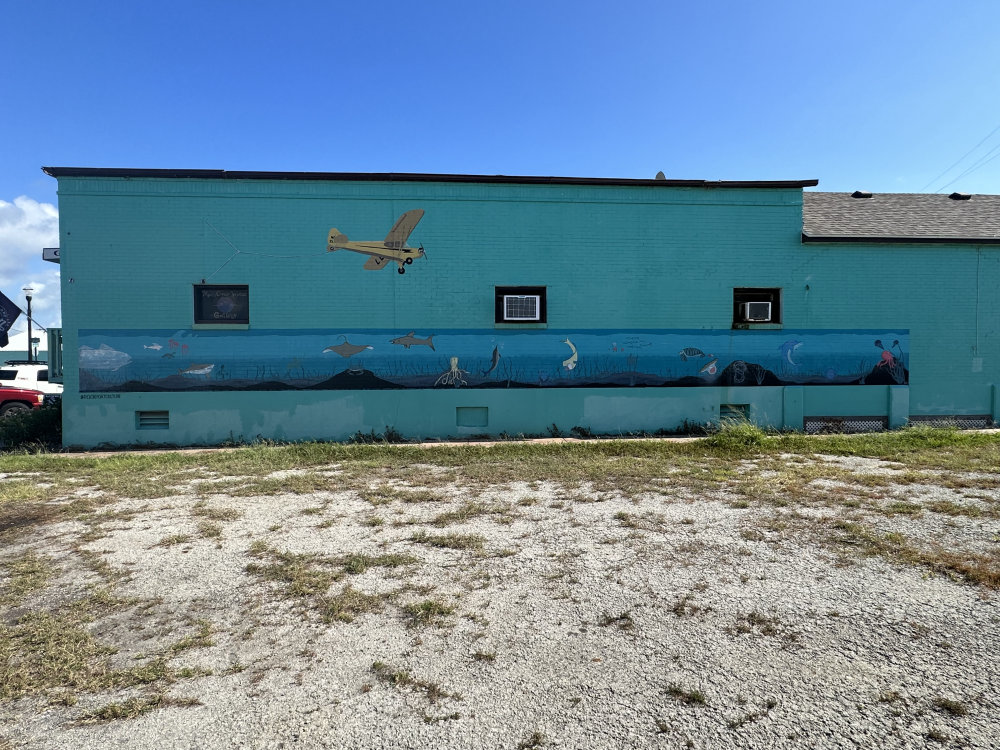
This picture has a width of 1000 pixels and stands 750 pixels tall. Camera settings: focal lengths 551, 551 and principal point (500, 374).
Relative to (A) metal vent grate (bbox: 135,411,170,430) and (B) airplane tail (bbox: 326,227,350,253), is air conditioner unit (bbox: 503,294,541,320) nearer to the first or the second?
(B) airplane tail (bbox: 326,227,350,253)

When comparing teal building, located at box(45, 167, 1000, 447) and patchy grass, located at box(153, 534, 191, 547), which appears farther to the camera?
teal building, located at box(45, 167, 1000, 447)

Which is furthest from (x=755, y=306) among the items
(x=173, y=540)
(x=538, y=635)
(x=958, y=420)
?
(x=173, y=540)

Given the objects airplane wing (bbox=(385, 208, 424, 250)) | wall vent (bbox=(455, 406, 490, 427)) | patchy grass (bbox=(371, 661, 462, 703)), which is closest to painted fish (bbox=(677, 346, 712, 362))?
wall vent (bbox=(455, 406, 490, 427))

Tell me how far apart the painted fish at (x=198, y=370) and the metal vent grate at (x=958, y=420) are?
1591 centimetres

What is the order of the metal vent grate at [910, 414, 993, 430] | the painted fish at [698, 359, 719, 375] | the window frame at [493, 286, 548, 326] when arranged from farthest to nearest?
the metal vent grate at [910, 414, 993, 430], the painted fish at [698, 359, 719, 375], the window frame at [493, 286, 548, 326]

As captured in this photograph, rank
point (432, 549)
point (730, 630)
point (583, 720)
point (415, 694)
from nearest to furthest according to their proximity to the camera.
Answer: point (583, 720) < point (415, 694) < point (730, 630) < point (432, 549)

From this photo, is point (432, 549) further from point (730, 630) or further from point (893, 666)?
point (893, 666)

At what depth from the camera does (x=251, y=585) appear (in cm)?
434

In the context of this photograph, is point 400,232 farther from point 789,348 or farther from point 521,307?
point 789,348

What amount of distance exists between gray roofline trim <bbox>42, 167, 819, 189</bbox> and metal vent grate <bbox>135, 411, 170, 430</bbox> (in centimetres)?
497

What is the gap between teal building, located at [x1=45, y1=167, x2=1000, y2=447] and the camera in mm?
11578

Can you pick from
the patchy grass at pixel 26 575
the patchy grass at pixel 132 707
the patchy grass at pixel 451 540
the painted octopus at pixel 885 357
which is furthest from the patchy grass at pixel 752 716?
the painted octopus at pixel 885 357

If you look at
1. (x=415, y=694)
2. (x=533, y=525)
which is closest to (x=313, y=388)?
(x=533, y=525)

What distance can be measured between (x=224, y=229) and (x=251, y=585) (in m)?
9.66
